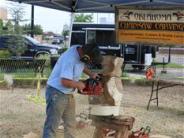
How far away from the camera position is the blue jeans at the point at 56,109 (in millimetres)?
6398

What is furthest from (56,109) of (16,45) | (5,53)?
(16,45)

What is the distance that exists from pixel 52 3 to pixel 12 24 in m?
17.5

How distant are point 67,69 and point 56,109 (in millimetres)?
579

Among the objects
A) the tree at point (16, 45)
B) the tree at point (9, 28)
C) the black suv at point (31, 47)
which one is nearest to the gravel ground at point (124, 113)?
the tree at point (16, 45)

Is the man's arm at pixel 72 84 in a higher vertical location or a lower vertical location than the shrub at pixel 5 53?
lower

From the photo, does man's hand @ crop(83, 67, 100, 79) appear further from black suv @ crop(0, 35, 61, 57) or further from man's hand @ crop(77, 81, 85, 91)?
black suv @ crop(0, 35, 61, 57)

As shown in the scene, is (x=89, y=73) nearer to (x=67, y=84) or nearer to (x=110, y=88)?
(x=110, y=88)

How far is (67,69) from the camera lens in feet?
20.3

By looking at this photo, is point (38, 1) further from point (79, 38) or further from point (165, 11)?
point (79, 38)

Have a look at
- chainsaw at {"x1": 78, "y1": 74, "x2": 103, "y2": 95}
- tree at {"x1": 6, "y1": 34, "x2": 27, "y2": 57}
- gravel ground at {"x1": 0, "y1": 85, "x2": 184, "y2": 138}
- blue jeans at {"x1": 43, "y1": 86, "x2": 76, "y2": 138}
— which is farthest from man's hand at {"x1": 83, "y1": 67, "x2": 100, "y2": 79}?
tree at {"x1": 6, "y1": 34, "x2": 27, "y2": 57}

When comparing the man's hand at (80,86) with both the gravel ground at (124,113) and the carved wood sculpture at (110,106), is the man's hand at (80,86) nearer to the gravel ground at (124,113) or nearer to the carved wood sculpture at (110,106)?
the carved wood sculpture at (110,106)

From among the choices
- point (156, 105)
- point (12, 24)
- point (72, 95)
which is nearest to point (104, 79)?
point (72, 95)

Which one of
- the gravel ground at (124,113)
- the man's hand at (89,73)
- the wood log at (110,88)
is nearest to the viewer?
the man's hand at (89,73)

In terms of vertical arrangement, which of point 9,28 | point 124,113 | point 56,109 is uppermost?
point 9,28
